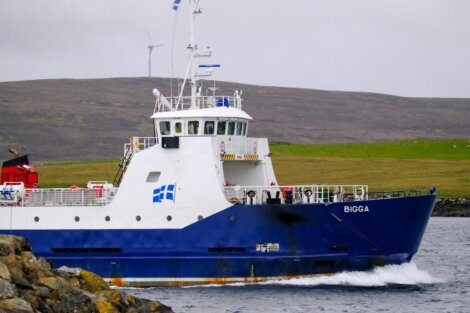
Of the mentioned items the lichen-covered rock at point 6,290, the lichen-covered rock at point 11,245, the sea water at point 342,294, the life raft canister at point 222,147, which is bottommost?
the sea water at point 342,294

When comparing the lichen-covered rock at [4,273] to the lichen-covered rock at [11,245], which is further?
the lichen-covered rock at [11,245]

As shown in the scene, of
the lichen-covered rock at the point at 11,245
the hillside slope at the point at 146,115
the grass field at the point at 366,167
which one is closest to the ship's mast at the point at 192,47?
the lichen-covered rock at the point at 11,245

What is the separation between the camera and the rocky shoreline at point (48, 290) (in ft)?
70.4

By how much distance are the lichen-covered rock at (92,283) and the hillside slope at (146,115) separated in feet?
206

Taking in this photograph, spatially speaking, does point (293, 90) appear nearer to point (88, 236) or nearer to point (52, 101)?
point (52, 101)

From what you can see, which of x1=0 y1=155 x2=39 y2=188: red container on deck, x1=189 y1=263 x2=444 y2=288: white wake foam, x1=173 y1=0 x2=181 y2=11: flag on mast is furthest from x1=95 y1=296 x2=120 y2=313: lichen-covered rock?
x1=0 y1=155 x2=39 y2=188: red container on deck

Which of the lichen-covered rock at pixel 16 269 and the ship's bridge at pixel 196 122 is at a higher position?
the ship's bridge at pixel 196 122

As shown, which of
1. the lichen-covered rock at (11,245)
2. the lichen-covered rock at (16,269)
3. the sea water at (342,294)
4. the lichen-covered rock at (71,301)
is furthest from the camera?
the sea water at (342,294)

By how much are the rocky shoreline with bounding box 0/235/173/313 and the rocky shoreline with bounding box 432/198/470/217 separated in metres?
43.7

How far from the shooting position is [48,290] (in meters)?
22.8

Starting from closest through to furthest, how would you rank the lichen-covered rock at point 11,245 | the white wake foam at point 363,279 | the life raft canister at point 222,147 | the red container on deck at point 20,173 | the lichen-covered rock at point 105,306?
the lichen-covered rock at point 105,306
the lichen-covered rock at point 11,245
the white wake foam at point 363,279
the life raft canister at point 222,147
the red container on deck at point 20,173

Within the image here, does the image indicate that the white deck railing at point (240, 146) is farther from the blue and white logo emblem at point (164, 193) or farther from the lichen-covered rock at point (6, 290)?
the lichen-covered rock at point (6, 290)

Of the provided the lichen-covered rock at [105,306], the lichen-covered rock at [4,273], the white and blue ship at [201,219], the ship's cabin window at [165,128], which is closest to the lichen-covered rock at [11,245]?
the lichen-covered rock at [4,273]

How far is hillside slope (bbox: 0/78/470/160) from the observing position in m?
99.6
